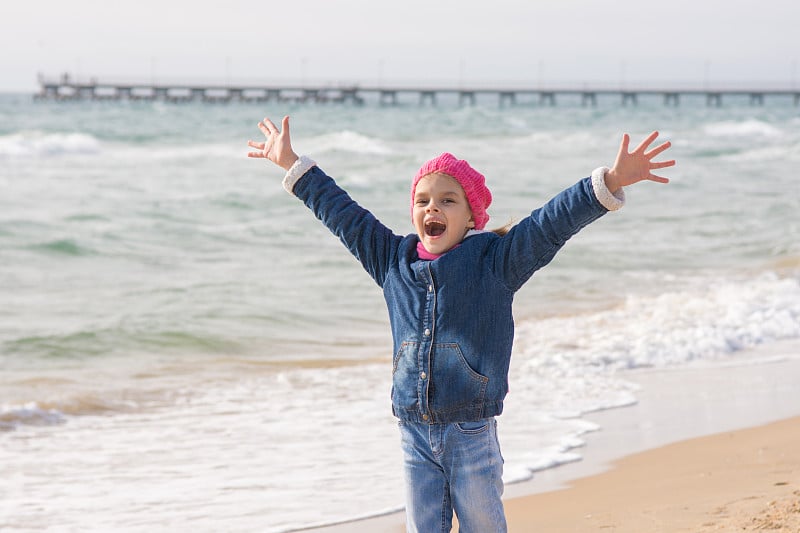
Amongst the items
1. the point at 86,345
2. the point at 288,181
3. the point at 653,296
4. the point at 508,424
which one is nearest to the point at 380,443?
the point at 508,424

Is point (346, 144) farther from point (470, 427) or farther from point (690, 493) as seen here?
point (470, 427)

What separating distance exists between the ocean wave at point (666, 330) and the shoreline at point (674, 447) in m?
0.37

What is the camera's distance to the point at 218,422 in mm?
6078

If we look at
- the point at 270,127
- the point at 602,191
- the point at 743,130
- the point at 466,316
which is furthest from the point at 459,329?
the point at 743,130

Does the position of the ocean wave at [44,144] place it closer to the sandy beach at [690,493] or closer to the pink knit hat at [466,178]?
the sandy beach at [690,493]

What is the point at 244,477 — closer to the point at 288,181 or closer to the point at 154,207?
the point at 288,181

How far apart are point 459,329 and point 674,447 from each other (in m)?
2.75

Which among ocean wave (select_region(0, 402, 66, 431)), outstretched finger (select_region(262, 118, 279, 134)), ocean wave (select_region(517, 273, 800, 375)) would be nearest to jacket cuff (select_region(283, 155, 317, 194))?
outstretched finger (select_region(262, 118, 279, 134))

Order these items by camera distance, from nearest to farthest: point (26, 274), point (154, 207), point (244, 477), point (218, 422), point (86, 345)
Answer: point (244, 477) < point (218, 422) < point (86, 345) < point (26, 274) < point (154, 207)

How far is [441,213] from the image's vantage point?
2.86 metres

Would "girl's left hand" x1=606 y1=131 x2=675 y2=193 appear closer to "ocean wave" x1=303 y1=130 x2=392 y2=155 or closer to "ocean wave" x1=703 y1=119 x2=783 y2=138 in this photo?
"ocean wave" x1=303 y1=130 x2=392 y2=155

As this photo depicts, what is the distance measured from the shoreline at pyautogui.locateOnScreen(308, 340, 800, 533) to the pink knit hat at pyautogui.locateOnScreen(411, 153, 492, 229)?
1525 millimetres

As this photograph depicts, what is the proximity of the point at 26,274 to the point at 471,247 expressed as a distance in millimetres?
9885

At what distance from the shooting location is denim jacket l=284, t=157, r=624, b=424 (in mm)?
2740
